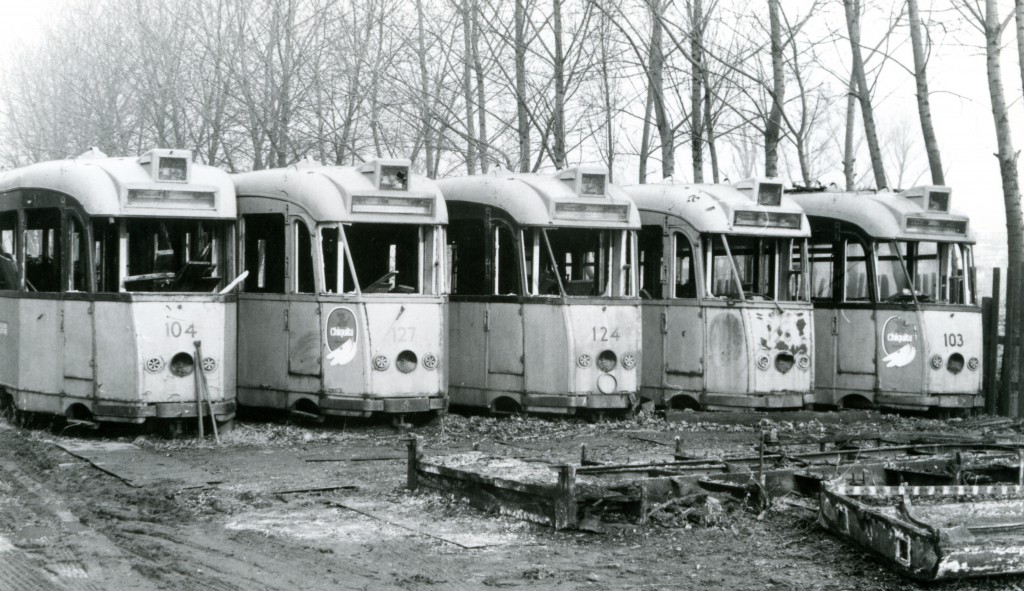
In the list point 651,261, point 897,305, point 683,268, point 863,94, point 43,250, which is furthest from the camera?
point 863,94

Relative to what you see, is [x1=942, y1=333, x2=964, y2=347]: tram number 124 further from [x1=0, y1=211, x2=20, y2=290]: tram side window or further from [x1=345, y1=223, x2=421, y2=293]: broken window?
[x1=0, y1=211, x2=20, y2=290]: tram side window

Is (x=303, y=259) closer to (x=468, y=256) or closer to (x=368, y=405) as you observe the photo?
(x=368, y=405)

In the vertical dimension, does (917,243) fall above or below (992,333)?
above

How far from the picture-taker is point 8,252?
15.5 meters

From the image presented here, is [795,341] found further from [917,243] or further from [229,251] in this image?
[229,251]

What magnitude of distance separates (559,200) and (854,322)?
4.53 meters

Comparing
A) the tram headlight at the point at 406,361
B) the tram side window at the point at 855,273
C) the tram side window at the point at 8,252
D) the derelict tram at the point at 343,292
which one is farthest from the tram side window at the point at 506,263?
the tram side window at the point at 8,252

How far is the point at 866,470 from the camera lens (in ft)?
33.3

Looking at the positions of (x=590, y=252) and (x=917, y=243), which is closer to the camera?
(x=590, y=252)

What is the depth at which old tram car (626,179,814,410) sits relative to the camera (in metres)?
16.3

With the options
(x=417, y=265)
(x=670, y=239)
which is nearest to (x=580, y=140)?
(x=670, y=239)

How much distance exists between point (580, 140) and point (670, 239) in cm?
765

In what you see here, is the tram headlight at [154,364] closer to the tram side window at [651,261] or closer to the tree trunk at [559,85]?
the tram side window at [651,261]

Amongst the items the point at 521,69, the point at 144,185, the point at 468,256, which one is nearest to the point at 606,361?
the point at 468,256
